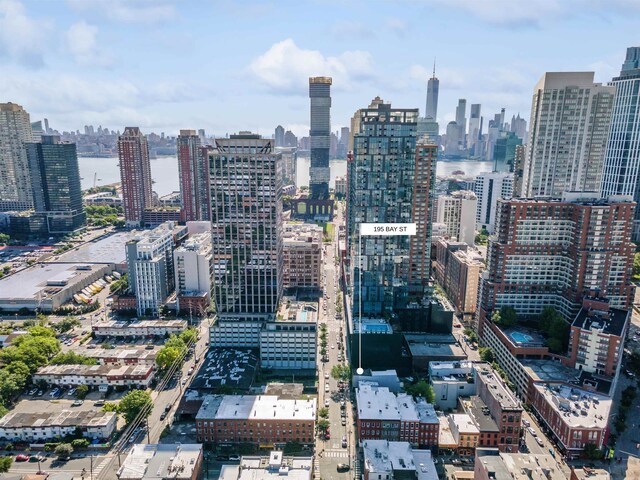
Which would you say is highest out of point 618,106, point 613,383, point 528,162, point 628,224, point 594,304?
point 618,106

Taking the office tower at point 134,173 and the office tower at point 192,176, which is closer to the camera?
the office tower at point 192,176

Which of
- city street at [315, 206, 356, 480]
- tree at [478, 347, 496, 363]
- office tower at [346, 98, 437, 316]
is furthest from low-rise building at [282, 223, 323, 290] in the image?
tree at [478, 347, 496, 363]

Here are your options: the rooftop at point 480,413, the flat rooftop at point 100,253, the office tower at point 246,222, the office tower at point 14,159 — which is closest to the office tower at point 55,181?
the flat rooftop at point 100,253

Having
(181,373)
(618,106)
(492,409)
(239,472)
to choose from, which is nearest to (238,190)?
(181,373)

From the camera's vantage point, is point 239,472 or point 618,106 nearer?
point 239,472

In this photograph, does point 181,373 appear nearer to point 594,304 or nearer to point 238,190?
point 238,190

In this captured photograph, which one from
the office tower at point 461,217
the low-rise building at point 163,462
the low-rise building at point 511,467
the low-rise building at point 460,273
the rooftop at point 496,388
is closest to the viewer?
the low-rise building at point 511,467

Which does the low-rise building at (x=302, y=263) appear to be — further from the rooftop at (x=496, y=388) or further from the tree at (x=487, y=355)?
the rooftop at (x=496, y=388)
